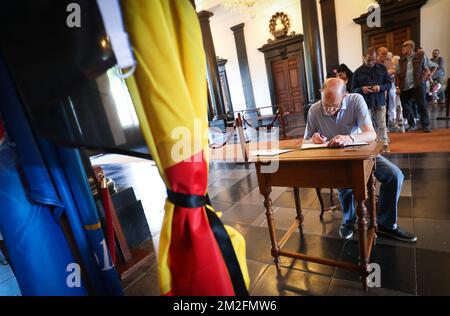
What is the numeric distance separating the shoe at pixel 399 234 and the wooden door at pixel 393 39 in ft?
26.8

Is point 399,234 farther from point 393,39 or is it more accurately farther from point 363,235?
point 393,39

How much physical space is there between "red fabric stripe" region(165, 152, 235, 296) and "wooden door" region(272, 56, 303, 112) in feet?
32.9

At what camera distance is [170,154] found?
A: 836 millimetres

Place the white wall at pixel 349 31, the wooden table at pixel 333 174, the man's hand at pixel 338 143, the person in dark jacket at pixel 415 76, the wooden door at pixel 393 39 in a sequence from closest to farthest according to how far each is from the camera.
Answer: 1. the wooden table at pixel 333 174
2. the man's hand at pixel 338 143
3. the person in dark jacket at pixel 415 76
4. the wooden door at pixel 393 39
5. the white wall at pixel 349 31

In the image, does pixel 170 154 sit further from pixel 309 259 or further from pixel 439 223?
pixel 439 223

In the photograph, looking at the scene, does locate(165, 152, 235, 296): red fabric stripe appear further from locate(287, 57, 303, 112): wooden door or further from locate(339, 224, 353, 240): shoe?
locate(287, 57, 303, 112): wooden door

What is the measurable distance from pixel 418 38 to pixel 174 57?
965 cm

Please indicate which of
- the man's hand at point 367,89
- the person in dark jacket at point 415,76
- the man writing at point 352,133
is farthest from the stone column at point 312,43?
the man writing at point 352,133

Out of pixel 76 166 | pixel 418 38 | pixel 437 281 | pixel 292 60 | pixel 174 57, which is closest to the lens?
pixel 174 57

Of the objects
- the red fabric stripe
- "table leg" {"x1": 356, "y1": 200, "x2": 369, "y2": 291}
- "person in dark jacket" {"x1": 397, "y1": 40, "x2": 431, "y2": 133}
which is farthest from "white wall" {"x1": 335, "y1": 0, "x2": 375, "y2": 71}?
the red fabric stripe

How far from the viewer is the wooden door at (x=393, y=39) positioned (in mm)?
7750

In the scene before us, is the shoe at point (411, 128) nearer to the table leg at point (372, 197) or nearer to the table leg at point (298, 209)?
the table leg at point (372, 197)

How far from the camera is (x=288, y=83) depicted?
10.5 metres

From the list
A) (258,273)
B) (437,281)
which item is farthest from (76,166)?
(437,281)
